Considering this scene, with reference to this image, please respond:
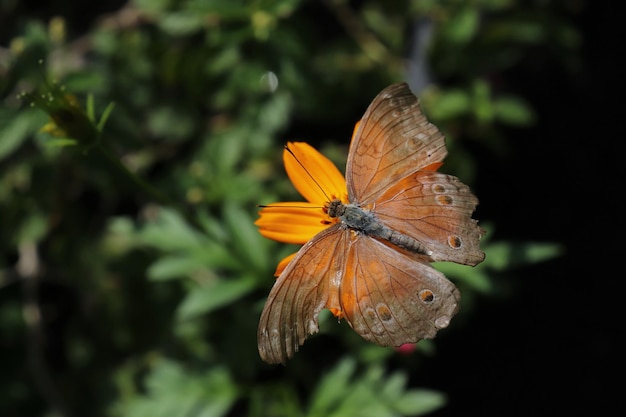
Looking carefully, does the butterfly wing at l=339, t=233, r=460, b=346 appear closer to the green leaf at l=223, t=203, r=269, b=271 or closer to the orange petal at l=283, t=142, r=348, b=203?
the orange petal at l=283, t=142, r=348, b=203

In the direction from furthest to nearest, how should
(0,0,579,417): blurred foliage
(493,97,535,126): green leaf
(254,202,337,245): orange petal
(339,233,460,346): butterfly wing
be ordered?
(493,97,535,126): green leaf < (0,0,579,417): blurred foliage < (254,202,337,245): orange petal < (339,233,460,346): butterfly wing

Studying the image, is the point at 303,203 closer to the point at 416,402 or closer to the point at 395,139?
the point at 395,139

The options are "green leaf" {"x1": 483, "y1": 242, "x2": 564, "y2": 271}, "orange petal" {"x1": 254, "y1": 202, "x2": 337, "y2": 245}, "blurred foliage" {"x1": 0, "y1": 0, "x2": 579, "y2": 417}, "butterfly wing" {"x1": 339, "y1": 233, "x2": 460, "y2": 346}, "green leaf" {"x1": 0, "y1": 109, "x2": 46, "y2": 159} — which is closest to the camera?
"butterfly wing" {"x1": 339, "y1": 233, "x2": 460, "y2": 346}

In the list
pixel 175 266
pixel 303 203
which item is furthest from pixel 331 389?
pixel 303 203

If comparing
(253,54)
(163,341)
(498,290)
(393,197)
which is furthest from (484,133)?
(163,341)

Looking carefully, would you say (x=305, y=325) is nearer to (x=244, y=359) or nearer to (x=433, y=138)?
(x=433, y=138)

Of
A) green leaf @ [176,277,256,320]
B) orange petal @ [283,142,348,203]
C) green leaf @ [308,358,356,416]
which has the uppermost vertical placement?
orange petal @ [283,142,348,203]

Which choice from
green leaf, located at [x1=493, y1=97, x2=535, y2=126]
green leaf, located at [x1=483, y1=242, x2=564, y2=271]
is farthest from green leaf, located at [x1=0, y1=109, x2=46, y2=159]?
green leaf, located at [x1=493, y1=97, x2=535, y2=126]

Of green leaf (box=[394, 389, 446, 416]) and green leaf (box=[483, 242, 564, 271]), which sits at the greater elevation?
green leaf (box=[483, 242, 564, 271])

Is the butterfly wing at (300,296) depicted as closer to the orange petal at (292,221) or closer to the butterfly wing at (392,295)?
the butterfly wing at (392,295)
